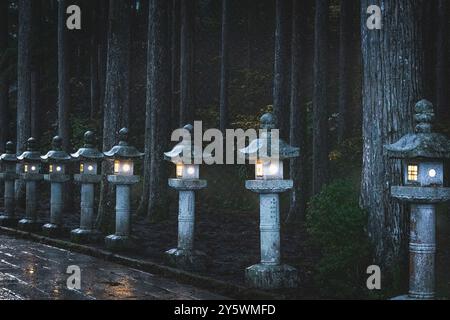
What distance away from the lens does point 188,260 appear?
37.0 ft

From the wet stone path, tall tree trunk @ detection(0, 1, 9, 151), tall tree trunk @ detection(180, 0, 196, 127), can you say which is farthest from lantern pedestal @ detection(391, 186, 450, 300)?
tall tree trunk @ detection(0, 1, 9, 151)

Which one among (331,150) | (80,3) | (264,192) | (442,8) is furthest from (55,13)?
(264,192)

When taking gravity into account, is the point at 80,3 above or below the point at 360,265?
above

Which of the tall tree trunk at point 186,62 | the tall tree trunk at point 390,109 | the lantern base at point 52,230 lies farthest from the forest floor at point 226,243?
the tall tree trunk at point 186,62

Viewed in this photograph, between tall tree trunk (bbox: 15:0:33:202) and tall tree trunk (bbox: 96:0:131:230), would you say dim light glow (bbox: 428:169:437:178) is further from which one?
tall tree trunk (bbox: 15:0:33:202)

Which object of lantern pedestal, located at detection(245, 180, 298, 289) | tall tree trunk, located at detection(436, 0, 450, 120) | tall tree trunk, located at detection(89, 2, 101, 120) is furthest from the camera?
tall tree trunk, located at detection(89, 2, 101, 120)

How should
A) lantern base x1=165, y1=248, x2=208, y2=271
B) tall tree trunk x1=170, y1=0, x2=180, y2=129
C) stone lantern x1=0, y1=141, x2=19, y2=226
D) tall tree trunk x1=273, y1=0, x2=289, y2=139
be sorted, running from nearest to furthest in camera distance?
lantern base x1=165, y1=248, x2=208, y2=271 → stone lantern x1=0, y1=141, x2=19, y2=226 → tall tree trunk x1=273, y1=0, x2=289, y2=139 → tall tree trunk x1=170, y1=0, x2=180, y2=129

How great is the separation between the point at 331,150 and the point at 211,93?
13.8m

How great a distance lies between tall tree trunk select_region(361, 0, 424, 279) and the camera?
30.1ft

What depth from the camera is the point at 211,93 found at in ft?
122

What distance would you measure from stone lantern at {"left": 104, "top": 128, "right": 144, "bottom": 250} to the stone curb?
43 centimetres

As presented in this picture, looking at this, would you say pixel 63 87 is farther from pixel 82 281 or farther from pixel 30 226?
pixel 82 281

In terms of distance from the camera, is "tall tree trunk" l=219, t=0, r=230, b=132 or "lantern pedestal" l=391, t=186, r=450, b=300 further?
"tall tree trunk" l=219, t=0, r=230, b=132
